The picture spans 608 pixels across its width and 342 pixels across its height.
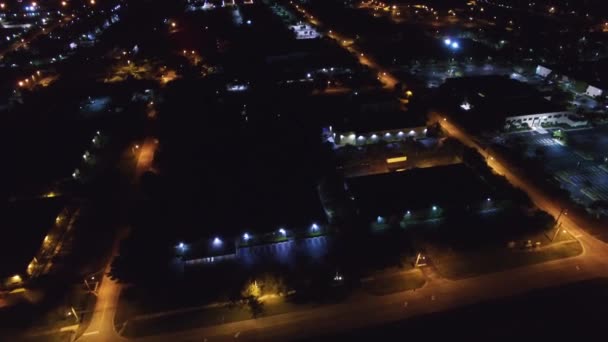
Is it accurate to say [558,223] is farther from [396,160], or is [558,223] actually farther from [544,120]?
[544,120]

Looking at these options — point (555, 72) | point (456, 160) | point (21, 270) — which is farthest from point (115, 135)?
point (555, 72)

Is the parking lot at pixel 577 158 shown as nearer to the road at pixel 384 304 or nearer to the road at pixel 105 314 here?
the road at pixel 384 304

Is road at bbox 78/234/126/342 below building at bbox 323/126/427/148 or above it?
below

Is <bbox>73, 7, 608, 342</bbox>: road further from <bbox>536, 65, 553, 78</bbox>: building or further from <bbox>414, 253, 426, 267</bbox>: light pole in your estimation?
<bbox>536, 65, 553, 78</bbox>: building

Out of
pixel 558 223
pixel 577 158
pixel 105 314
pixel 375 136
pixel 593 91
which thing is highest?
pixel 593 91

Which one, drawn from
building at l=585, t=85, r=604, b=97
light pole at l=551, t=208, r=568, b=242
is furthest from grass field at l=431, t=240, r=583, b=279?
building at l=585, t=85, r=604, b=97

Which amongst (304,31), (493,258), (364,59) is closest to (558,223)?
(493,258)

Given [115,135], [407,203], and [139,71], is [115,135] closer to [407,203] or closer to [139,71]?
[139,71]

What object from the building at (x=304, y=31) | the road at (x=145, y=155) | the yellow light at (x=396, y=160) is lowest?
the yellow light at (x=396, y=160)

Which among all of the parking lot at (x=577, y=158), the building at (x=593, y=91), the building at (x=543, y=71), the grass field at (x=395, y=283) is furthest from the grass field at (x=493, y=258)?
the building at (x=543, y=71)

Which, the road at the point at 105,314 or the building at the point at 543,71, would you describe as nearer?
the road at the point at 105,314

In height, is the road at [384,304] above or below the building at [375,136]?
below
